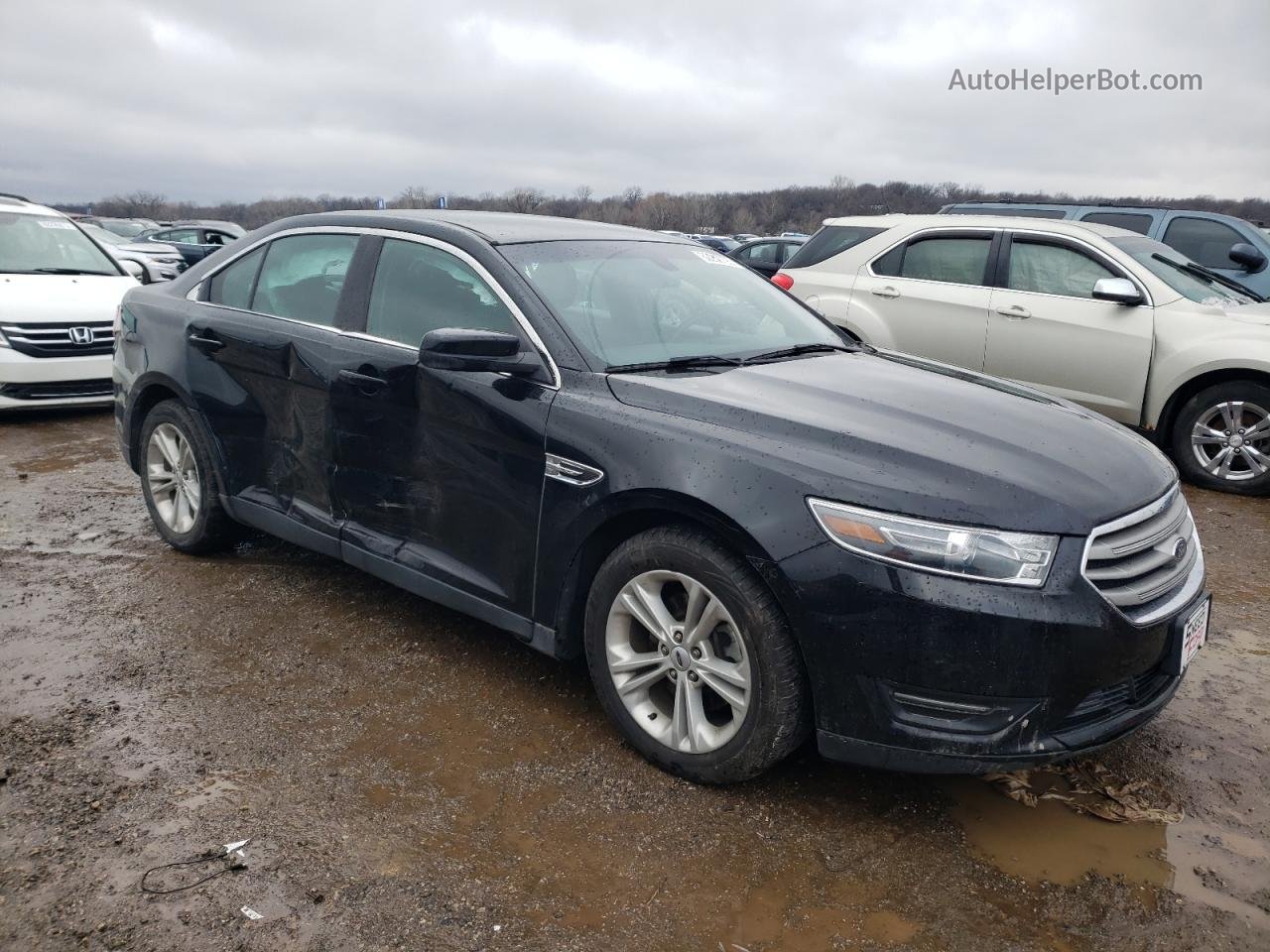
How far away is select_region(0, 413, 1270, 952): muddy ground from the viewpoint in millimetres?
2432

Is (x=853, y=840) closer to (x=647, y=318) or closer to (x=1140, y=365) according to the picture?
(x=647, y=318)

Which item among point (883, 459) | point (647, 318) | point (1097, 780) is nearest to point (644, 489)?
point (883, 459)

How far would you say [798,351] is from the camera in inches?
151

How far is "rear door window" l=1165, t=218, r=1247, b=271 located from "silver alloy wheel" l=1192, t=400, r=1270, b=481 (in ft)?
14.0

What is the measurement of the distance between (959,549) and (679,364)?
1232 mm

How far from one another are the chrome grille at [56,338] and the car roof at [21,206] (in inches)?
74.4

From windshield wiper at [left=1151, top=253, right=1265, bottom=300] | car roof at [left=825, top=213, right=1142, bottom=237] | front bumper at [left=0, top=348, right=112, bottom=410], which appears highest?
car roof at [left=825, top=213, right=1142, bottom=237]

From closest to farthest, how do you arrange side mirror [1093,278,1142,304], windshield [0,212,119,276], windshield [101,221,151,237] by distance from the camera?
side mirror [1093,278,1142,304] → windshield [0,212,119,276] → windshield [101,221,151,237]

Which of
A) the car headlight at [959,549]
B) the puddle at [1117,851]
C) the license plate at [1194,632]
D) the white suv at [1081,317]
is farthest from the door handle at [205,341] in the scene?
the white suv at [1081,317]

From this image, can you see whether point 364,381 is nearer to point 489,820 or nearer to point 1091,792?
point 489,820

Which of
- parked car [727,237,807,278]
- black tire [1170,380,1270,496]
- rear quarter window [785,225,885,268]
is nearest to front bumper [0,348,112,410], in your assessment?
rear quarter window [785,225,885,268]

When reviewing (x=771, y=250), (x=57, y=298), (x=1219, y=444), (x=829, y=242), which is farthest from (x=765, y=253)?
(x=57, y=298)

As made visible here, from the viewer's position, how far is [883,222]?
27.1ft

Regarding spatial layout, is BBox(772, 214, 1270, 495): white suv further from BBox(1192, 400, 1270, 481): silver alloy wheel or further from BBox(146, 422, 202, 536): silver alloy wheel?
BBox(146, 422, 202, 536): silver alloy wheel
